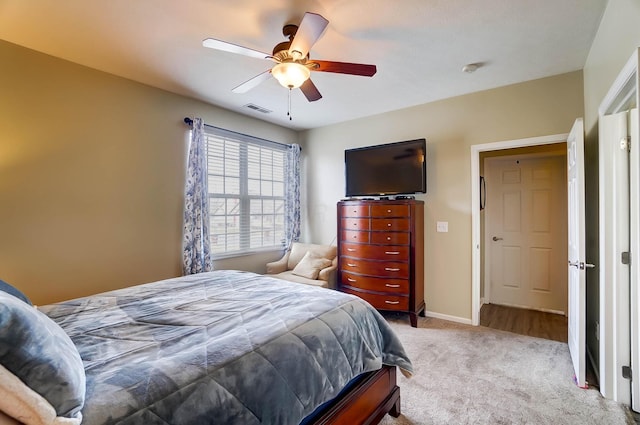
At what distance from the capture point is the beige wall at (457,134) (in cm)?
300

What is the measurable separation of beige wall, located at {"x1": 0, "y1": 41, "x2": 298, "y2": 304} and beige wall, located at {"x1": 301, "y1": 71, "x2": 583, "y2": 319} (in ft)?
8.70

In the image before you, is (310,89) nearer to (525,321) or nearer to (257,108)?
(257,108)

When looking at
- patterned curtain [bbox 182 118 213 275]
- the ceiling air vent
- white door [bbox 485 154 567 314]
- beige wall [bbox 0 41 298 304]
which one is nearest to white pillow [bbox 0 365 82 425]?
beige wall [bbox 0 41 298 304]

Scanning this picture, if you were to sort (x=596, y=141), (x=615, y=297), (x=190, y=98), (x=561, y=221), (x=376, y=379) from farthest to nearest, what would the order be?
1. (x=561, y=221)
2. (x=190, y=98)
3. (x=596, y=141)
4. (x=615, y=297)
5. (x=376, y=379)

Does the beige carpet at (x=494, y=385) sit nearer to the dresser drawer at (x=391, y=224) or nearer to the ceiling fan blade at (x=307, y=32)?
the dresser drawer at (x=391, y=224)

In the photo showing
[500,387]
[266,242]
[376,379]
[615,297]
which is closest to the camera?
[376,379]

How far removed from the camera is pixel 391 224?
3.46m

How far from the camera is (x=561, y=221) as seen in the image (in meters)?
3.86

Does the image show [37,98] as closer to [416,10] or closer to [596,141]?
[416,10]

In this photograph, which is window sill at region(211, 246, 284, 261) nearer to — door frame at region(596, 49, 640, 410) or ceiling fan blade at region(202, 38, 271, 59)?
ceiling fan blade at region(202, 38, 271, 59)

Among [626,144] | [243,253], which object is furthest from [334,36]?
[243,253]

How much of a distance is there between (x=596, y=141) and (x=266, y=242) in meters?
3.80

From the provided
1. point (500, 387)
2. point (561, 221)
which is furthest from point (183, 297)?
point (561, 221)

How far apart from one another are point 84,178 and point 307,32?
8.03 feet
